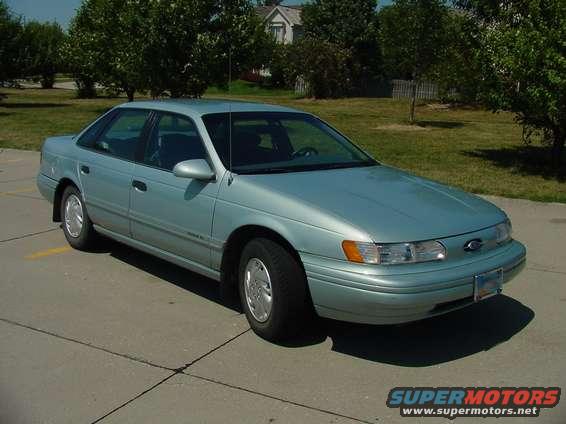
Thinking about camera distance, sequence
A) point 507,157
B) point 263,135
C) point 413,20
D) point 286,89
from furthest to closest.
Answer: point 286,89 → point 413,20 → point 507,157 → point 263,135

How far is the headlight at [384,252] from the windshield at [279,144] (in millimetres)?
1160

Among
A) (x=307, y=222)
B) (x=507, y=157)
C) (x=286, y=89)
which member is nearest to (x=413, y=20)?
(x=507, y=157)

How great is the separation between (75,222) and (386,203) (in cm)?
339

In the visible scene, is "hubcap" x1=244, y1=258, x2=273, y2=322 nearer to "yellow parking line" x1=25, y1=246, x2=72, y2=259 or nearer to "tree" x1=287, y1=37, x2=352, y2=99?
"yellow parking line" x1=25, y1=246, x2=72, y2=259

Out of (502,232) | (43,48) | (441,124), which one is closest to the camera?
(502,232)

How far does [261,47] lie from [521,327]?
1714 cm

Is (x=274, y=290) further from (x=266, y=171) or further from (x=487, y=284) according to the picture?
(x=487, y=284)

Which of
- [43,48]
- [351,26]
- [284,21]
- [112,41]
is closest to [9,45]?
[112,41]

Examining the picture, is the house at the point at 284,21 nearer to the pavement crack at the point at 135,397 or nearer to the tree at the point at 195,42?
the tree at the point at 195,42

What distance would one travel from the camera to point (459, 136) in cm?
1836

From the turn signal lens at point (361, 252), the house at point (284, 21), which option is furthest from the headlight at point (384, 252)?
the house at point (284, 21)

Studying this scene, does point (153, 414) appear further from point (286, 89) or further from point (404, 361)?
point (286, 89)

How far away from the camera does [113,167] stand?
18.8 feet

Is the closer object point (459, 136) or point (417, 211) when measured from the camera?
point (417, 211)
